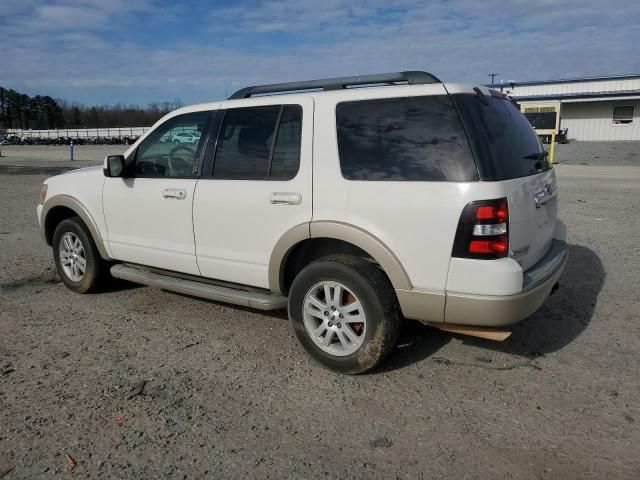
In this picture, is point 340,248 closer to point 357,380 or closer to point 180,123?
point 357,380

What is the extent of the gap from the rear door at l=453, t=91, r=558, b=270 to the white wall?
3965 centimetres

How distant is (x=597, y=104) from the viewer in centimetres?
3834

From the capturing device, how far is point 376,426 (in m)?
3.16

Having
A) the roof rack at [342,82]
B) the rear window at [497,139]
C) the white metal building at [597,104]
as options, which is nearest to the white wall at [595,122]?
the white metal building at [597,104]

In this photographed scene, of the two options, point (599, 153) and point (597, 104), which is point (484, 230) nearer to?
point (599, 153)

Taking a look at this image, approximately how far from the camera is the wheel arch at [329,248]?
11.5ft

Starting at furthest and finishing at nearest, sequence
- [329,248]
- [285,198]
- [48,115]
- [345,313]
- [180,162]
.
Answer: [48,115] → [180,162] → [329,248] → [285,198] → [345,313]

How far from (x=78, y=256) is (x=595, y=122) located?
40743 mm

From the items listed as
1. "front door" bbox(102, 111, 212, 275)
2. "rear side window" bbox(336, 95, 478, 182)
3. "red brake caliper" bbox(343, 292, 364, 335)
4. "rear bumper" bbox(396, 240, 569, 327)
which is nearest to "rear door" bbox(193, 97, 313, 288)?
"front door" bbox(102, 111, 212, 275)

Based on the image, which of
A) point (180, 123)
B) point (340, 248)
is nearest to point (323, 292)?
point (340, 248)

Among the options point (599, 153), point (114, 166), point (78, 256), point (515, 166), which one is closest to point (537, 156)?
point (515, 166)

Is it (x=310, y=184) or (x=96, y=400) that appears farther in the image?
(x=310, y=184)

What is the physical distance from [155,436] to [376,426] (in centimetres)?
128

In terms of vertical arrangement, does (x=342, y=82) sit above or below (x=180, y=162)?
above
